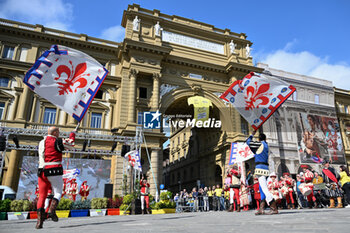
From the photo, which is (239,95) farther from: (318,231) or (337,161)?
(337,161)

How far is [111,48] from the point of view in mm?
25875

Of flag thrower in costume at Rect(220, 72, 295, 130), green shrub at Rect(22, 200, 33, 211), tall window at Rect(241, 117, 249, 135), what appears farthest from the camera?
tall window at Rect(241, 117, 249, 135)

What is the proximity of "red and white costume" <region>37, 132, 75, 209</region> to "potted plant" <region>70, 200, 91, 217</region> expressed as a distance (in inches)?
343

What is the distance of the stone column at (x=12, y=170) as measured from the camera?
19.8m

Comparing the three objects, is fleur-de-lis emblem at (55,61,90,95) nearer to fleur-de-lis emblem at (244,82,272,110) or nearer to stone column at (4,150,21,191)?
fleur-de-lis emblem at (244,82,272,110)

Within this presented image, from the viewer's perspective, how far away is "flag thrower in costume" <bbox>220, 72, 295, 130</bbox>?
8977 mm

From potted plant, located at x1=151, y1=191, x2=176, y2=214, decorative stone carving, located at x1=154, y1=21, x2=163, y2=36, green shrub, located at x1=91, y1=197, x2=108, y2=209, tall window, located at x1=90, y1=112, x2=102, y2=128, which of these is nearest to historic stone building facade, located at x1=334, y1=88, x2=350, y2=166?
decorative stone carving, located at x1=154, y1=21, x2=163, y2=36

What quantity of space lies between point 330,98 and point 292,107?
807 centimetres

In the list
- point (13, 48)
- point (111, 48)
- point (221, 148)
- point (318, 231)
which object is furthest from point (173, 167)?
point (318, 231)

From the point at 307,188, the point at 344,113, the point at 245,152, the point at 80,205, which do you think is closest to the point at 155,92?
the point at 245,152

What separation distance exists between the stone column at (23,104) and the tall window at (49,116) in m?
1.66

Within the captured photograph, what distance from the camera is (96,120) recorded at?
79.5ft

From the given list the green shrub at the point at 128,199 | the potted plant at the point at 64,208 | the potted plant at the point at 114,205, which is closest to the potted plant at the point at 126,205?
the green shrub at the point at 128,199

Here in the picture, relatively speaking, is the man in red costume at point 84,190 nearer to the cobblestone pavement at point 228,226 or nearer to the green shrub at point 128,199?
the green shrub at point 128,199
